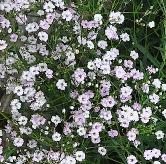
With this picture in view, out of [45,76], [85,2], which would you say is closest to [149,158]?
[45,76]

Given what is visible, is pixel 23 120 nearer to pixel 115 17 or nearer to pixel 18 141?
pixel 18 141

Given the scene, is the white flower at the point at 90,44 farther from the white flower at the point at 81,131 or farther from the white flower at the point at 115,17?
the white flower at the point at 81,131

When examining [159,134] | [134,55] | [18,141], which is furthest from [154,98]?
[18,141]

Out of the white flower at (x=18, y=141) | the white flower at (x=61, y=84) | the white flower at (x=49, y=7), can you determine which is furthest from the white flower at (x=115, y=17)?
the white flower at (x=18, y=141)

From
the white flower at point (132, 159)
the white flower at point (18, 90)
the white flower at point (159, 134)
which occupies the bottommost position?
the white flower at point (132, 159)

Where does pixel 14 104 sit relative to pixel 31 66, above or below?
below

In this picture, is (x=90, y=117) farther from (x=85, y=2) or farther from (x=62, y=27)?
(x=85, y=2)

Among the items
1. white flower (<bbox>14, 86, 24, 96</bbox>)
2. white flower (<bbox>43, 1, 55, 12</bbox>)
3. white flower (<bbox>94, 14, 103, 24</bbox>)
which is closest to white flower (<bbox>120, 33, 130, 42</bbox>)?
white flower (<bbox>94, 14, 103, 24</bbox>)

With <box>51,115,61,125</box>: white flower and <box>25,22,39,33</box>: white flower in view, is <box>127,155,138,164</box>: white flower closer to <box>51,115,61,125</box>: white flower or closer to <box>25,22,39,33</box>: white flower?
<box>51,115,61,125</box>: white flower

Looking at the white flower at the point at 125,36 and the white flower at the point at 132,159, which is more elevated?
the white flower at the point at 125,36
